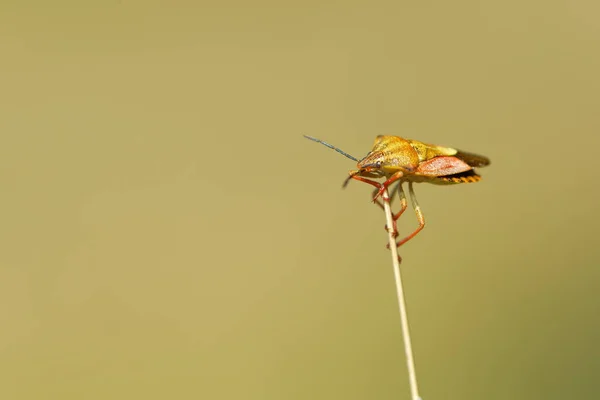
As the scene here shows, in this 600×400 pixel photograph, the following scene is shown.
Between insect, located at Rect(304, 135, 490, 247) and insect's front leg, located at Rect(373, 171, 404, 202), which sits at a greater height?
insect, located at Rect(304, 135, 490, 247)

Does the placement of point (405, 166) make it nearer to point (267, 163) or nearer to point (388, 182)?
point (388, 182)

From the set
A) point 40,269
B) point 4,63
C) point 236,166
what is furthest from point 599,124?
point 4,63

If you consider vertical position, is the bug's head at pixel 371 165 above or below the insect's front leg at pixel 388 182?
above

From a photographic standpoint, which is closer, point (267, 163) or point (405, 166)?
point (405, 166)

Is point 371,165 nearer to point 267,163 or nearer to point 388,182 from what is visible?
point 388,182

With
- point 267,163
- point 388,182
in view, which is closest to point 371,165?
point 388,182

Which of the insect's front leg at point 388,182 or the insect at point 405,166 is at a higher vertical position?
the insect at point 405,166

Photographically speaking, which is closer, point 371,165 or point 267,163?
point 371,165

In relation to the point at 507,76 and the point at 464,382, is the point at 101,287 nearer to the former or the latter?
the point at 464,382
